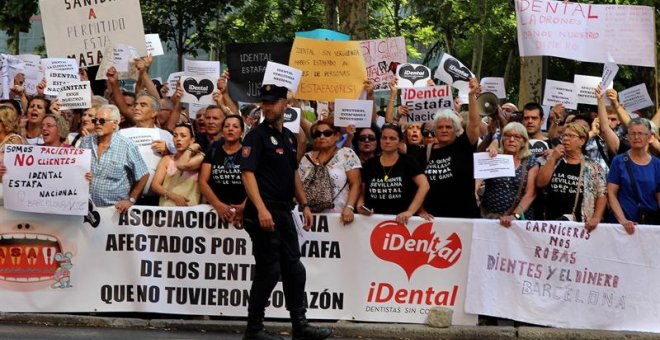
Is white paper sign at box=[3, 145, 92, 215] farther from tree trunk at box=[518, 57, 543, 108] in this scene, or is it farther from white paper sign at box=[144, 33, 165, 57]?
tree trunk at box=[518, 57, 543, 108]

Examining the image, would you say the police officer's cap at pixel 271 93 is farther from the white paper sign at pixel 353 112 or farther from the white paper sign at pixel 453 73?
the white paper sign at pixel 453 73

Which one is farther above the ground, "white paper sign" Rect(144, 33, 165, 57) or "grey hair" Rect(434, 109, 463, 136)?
"white paper sign" Rect(144, 33, 165, 57)

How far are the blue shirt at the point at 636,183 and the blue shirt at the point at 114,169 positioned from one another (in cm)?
411

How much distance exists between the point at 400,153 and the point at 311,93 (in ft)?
6.55

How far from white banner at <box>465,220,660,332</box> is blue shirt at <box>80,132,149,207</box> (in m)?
3.07

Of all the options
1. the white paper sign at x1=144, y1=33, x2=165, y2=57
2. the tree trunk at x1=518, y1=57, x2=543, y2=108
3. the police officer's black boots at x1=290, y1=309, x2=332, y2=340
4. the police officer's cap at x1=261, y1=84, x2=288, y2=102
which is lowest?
the police officer's black boots at x1=290, y1=309, x2=332, y2=340

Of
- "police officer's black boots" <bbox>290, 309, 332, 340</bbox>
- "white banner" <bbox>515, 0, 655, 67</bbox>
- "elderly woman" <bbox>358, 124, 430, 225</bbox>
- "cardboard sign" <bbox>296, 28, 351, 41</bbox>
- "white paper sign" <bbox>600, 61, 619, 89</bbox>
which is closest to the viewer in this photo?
"police officer's black boots" <bbox>290, 309, 332, 340</bbox>

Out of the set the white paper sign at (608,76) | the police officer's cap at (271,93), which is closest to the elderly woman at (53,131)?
the police officer's cap at (271,93)

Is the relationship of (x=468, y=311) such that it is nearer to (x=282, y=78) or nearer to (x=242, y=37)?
(x=282, y=78)

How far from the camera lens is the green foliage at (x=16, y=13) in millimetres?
21312

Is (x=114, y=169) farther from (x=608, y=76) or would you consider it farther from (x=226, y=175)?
(x=608, y=76)

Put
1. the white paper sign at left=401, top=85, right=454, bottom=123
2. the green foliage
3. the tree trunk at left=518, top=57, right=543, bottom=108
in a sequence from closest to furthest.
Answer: the white paper sign at left=401, top=85, right=454, bottom=123 → the green foliage → the tree trunk at left=518, top=57, right=543, bottom=108

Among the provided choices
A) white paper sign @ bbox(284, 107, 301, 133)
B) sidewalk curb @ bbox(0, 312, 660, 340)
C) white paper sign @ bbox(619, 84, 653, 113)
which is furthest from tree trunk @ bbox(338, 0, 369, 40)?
sidewalk curb @ bbox(0, 312, 660, 340)

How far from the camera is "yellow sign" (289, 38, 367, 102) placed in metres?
12.1
